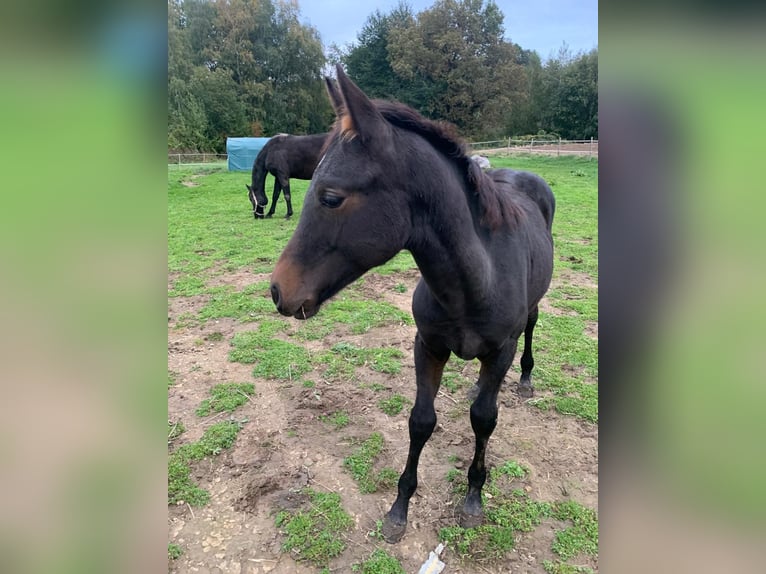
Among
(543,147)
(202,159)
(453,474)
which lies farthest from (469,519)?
(202,159)

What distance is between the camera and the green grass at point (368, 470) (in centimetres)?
290

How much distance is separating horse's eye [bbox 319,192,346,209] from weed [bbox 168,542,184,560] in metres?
2.08

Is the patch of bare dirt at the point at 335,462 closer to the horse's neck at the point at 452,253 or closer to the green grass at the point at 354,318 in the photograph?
the green grass at the point at 354,318

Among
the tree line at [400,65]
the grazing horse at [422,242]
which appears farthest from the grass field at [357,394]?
the tree line at [400,65]

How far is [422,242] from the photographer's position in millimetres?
2014

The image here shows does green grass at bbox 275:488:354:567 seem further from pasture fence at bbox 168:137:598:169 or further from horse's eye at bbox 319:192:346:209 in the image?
pasture fence at bbox 168:137:598:169

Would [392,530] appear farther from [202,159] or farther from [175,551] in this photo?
[202,159]

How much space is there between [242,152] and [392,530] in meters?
25.5

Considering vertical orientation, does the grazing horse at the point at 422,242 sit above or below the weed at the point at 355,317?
above

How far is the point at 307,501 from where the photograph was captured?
2.77m

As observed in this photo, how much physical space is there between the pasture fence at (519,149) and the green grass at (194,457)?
1955 centimetres

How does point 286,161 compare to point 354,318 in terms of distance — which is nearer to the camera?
point 354,318
